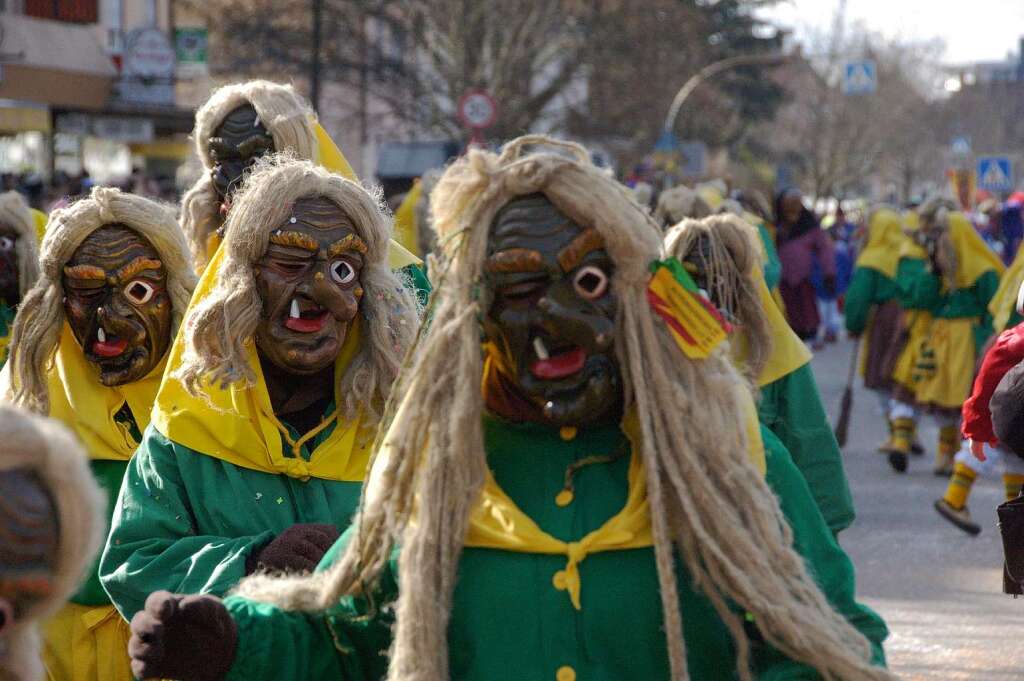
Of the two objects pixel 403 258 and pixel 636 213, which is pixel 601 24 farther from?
pixel 636 213

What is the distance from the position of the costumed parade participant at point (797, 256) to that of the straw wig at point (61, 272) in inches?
463

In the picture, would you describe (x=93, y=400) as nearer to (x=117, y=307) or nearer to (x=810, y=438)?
(x=117, y=307)

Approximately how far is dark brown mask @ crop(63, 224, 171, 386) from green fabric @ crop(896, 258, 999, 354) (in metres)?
8.64

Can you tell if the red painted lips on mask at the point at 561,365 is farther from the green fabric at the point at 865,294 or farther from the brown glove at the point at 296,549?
the green fabric at the point at 865,294

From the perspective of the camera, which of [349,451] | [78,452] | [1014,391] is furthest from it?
[1014,391]

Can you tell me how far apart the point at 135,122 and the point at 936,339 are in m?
19.0

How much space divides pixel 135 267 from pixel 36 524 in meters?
2.76

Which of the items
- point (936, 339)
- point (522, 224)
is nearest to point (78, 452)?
point (522, 224)

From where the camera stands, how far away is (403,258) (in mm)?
5684

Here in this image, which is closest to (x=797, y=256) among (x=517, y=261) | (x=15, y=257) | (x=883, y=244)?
(x=883, y=244)

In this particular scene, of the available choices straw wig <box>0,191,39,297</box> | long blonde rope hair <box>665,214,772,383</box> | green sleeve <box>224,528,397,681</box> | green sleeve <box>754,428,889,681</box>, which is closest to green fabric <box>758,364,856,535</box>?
long blonde rope hair <box>665,214,772,383</box>

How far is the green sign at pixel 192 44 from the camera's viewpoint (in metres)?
31.5

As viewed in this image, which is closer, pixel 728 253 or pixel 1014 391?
pixel 1014 391

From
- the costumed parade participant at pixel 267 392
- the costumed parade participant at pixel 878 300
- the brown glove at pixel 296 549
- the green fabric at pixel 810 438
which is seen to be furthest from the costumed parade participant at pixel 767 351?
the costumed parade participant at pixel 878 300
